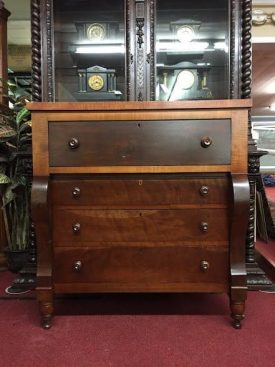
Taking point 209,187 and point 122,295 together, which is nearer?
point 209,187

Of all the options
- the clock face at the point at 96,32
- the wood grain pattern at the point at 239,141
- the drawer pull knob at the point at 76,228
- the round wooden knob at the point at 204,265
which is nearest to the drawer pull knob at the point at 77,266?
the drawer pull knob at the point at 76,228

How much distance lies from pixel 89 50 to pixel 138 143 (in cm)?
84

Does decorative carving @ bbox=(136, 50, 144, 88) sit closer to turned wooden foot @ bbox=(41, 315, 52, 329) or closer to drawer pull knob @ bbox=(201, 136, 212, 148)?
drawer pull knob @ bbox=(201, 136, 212, 148)

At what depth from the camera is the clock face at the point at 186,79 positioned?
6.03 feet

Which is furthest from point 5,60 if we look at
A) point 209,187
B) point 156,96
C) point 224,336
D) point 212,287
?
point 224,336

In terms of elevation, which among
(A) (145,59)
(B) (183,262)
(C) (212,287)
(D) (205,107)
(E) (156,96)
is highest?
(A) (145,59)

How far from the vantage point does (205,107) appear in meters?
1.28

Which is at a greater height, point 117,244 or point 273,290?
point 117,244

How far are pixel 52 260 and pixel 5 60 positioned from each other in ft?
Result: 5.03

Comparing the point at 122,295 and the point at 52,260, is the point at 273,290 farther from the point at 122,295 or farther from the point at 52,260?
the point at 52,260

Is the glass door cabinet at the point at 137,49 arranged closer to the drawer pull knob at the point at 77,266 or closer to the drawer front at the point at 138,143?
the drawer front at the point at 138,143

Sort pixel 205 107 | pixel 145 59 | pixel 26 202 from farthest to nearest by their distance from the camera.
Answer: pixel 26 202 → pixel 145 59 → pixel 205 107

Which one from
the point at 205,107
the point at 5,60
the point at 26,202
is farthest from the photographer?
the point at 5,60

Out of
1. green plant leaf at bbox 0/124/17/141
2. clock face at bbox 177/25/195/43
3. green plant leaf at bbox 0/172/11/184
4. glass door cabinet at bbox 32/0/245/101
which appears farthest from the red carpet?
clock face at bbox 177/25/195/43
